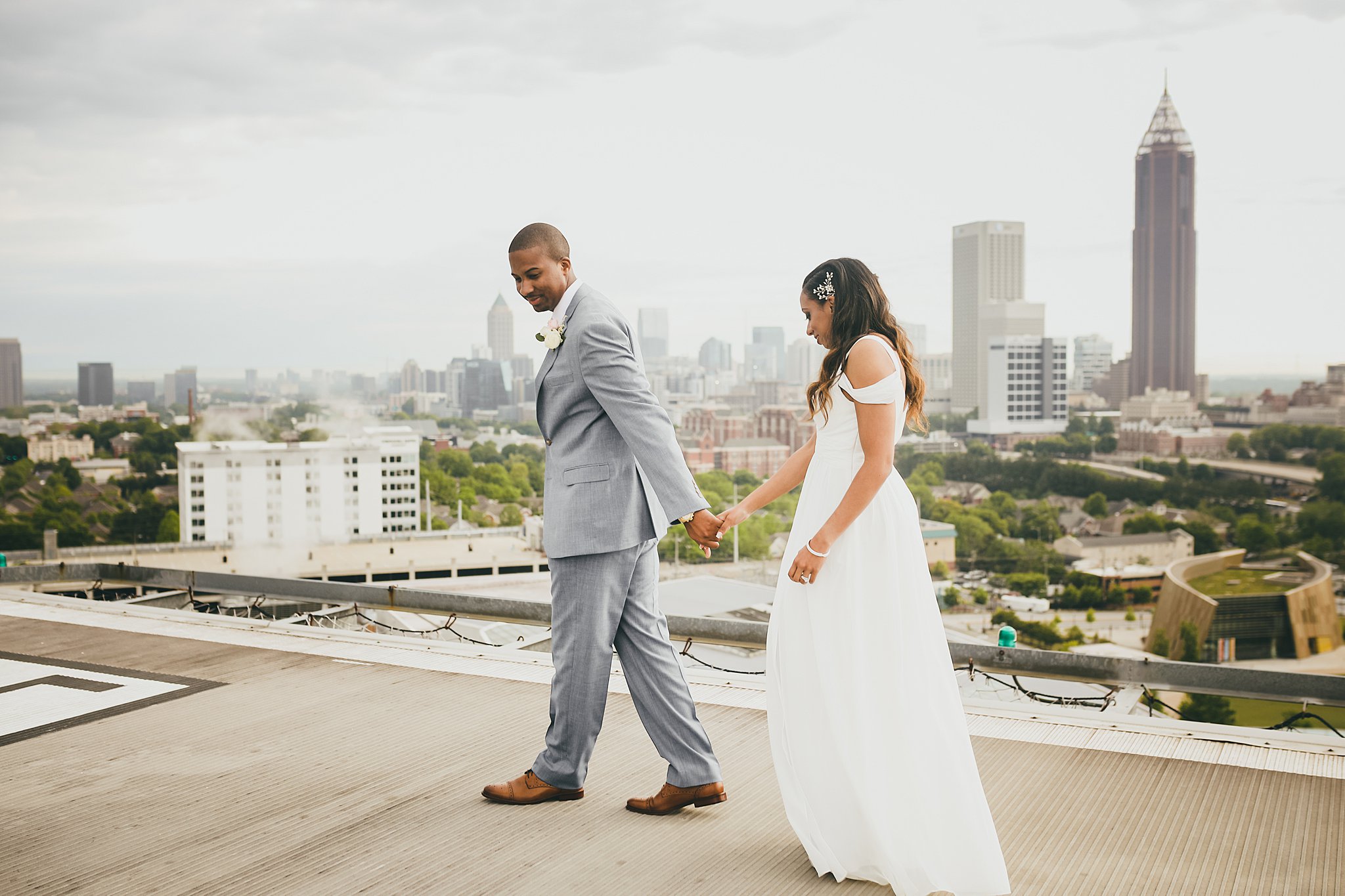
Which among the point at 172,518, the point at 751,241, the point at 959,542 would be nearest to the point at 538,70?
the point at 751,241

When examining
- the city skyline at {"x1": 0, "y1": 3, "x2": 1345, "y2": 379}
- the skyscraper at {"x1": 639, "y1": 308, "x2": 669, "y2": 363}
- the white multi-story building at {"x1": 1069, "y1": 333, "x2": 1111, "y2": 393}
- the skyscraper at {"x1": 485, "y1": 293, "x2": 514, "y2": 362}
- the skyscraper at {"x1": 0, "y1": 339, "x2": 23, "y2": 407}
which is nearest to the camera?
the skyscraper at {"x1": 0, "y1": 339, "x2": 23, "y2": 407}

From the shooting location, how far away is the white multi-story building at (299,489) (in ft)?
85.3

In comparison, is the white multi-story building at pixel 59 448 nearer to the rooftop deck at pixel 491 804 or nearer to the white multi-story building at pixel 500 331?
the white multi-story building at pixel 500 331

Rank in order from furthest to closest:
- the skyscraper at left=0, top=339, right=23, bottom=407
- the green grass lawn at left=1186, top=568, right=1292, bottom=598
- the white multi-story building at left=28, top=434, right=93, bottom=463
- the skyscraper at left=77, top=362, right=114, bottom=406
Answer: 1. the green grass lawn at left=1186, top=568, right=1292, bottom=598
2. the skyscraper at left=77, top=362, right=114, bottom=406
3. the skyscraper at left=0, top=339, right=23, bottom=407
4. the white multi-story building at left=28, top=434, right=93, bottom=463

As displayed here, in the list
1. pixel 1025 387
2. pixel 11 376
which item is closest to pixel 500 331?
pixel 11 376

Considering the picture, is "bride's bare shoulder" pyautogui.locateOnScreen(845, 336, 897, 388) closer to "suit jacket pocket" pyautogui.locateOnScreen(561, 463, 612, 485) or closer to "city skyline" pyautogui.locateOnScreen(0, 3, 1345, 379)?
"suit jacket pocket" pyautogui.locateOnScreen(561, 463, 612, 485)

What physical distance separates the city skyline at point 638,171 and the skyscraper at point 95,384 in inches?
39.1

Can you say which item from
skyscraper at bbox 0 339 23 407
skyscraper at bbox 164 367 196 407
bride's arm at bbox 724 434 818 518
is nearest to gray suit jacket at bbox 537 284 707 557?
bride's arm at bbox 724 434 818 518

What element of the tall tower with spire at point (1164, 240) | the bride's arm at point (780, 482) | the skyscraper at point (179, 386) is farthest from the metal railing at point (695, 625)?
the tall tower with spire at point (1164, 240)

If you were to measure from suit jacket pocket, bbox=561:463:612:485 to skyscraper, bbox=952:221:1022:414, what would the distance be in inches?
2572

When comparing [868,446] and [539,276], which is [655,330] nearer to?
[539,276]

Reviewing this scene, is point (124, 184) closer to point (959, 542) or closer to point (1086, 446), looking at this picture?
point (959, 542)

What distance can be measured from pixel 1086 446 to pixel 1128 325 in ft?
60.8

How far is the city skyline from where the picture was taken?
33688 mm
